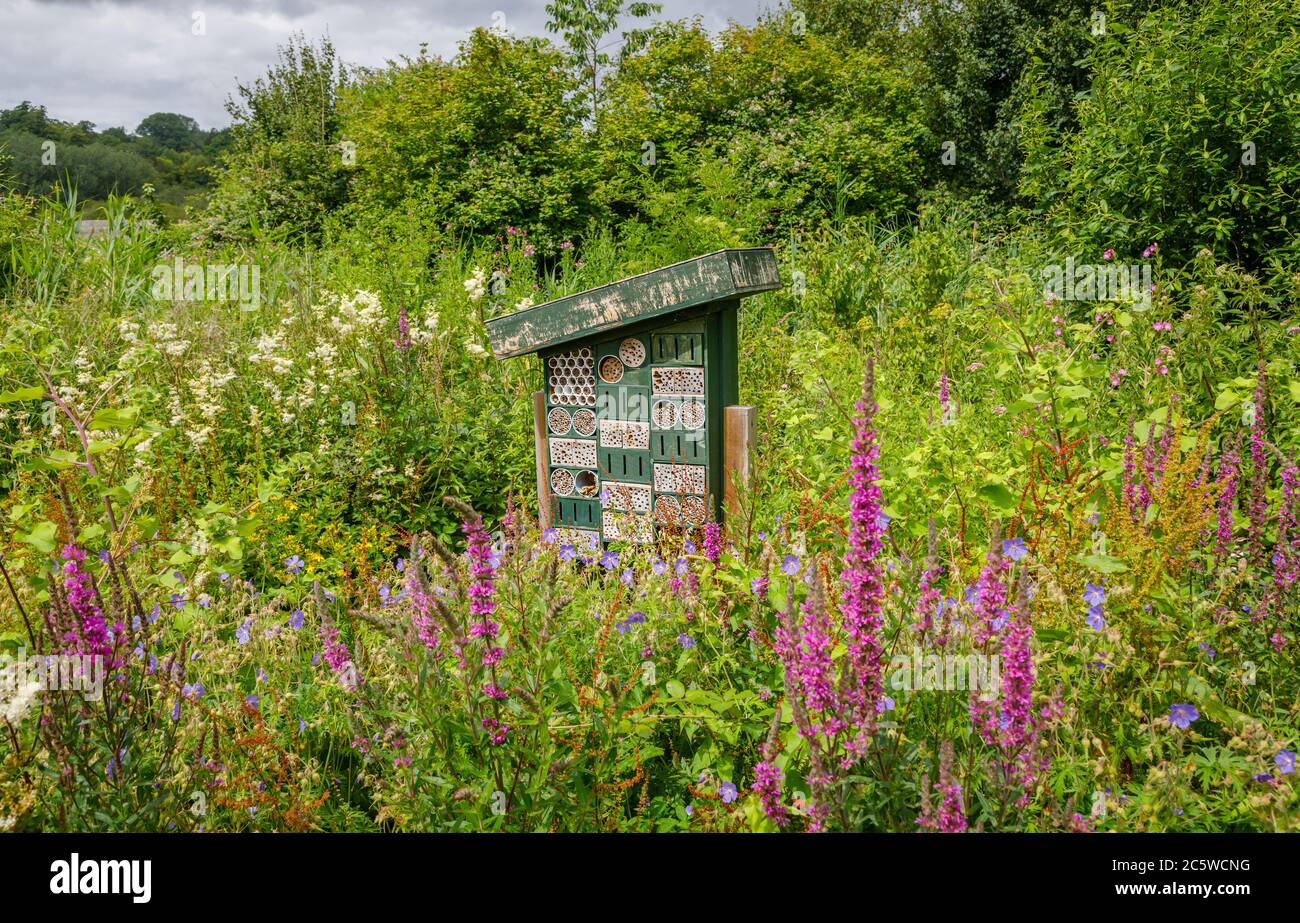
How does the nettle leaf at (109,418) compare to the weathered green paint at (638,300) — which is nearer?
the nettle leaf at (109,418)

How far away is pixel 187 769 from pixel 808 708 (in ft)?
4.54

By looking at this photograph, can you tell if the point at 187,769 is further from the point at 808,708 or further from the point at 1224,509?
the point at 1224,509

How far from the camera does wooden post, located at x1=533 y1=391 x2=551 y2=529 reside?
4305mm

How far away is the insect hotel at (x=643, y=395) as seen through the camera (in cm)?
380

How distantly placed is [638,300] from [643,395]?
1.47 ft

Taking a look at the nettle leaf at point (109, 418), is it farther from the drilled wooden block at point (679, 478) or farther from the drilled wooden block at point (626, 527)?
the drilled wooden block at point (679, 478)

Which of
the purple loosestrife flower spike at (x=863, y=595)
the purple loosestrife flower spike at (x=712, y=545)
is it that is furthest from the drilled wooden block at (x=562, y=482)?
the purple loosestrife flower spike at (x=863, y=595)

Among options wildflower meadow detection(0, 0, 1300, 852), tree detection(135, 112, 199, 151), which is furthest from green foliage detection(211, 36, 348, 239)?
tree detection(135, 112, 199, 151)

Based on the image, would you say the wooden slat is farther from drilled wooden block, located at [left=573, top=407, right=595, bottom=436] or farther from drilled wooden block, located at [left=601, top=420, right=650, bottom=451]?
drilled wooden block, located at [left=601, top=420, right=650, bottom=451]

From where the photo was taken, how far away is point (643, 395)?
4.06 metres

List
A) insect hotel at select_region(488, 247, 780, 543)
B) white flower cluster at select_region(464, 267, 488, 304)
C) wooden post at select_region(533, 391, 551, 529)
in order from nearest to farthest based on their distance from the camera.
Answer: insect hotel at select_region(488, 247, 780, 543)
wooden post at select_region(533, 391, 551, 529)
white flower cluster at select_region(464, 267, 488, 304)

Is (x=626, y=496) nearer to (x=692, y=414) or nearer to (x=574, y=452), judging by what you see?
(x=574, y=452)

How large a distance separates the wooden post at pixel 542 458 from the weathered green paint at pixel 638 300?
27 centimetres
